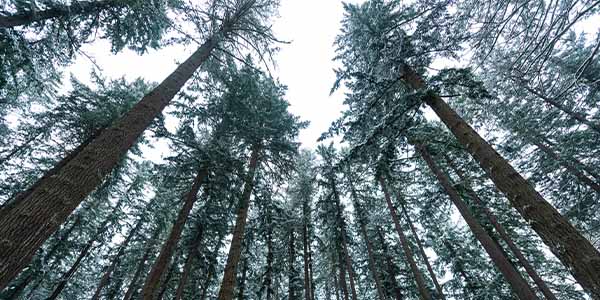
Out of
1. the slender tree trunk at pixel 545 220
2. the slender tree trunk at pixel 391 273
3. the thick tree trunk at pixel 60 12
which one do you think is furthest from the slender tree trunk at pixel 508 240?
the thick tree trunk at pixel 60 12

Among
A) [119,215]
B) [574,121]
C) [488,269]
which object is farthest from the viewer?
[119,215]

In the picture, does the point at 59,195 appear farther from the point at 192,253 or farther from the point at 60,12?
the point at 192,253

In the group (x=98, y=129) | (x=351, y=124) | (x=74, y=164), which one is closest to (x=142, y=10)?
(x=74, y=164)

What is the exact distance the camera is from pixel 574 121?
1139 centimetres

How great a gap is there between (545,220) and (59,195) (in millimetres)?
6625

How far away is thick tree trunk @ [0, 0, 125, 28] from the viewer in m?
6.09

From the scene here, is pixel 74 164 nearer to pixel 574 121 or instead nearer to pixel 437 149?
pixel 437 149

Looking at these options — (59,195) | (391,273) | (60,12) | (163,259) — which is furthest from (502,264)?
(60,12)

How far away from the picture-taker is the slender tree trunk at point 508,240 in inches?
345

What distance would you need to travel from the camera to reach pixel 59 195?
278cm

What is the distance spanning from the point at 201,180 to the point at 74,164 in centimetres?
718

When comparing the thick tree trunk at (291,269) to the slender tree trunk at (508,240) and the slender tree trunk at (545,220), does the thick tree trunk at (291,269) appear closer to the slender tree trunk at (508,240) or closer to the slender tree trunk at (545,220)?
the slender tree trunk at (508,240)

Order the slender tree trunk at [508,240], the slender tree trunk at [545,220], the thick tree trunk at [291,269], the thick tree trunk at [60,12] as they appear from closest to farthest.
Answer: the slender tree trunk at [545,220] < the thick tree trunk at [60,12] < the slender tree trunk at [508,240] < the thick tree trunk at [291,269]

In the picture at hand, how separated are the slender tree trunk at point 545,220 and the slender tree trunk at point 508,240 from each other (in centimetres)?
547
